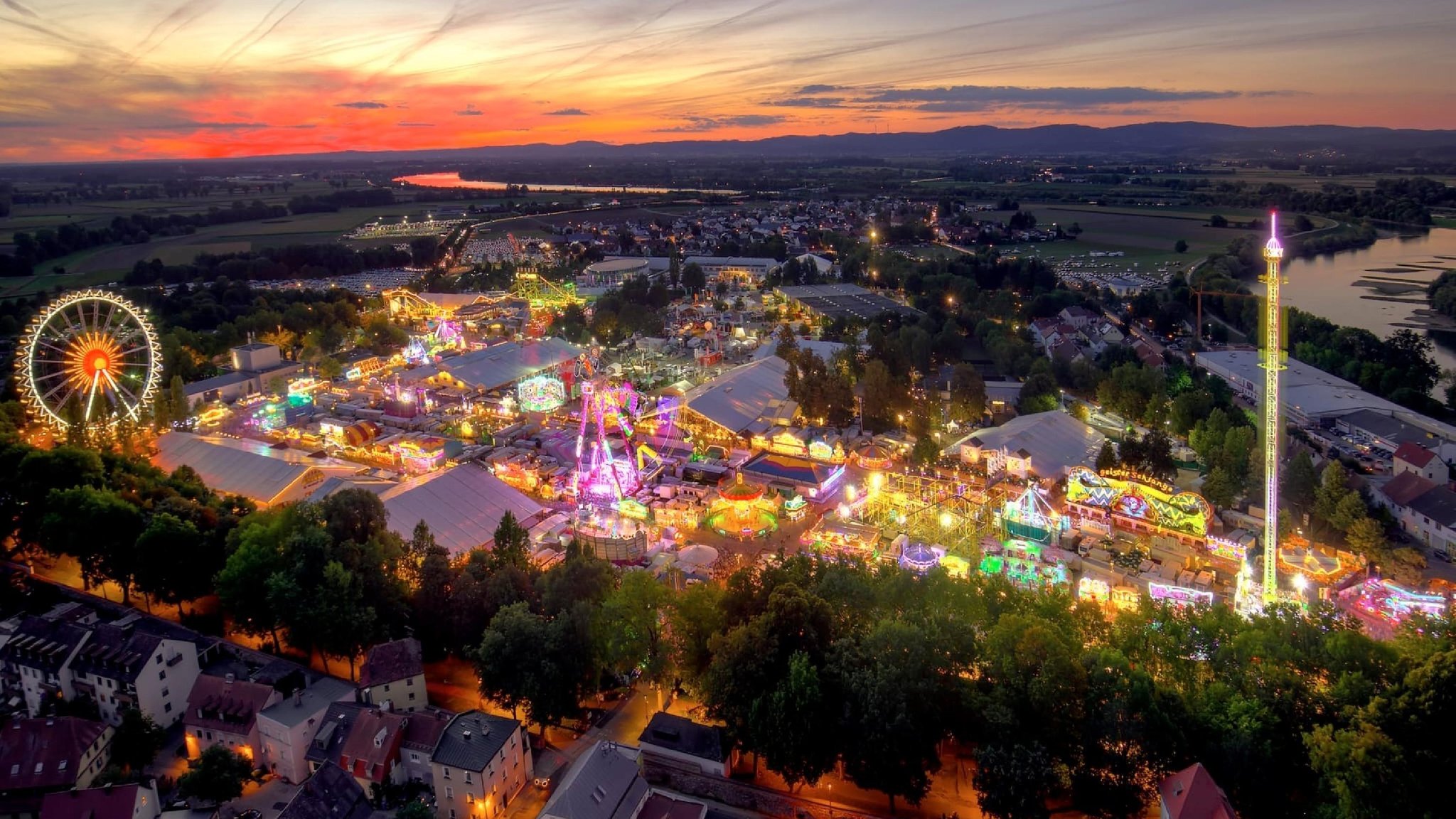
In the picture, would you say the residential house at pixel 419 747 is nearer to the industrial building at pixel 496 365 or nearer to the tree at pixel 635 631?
the tree at pixel 635 631

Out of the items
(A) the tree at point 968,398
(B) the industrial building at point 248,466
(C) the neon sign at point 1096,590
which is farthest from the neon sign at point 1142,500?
(B) the industrial building at point 248,466

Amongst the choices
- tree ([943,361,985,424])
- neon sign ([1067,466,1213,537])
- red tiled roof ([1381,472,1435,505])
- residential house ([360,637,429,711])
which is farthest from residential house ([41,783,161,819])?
red tiled roof ([1381,472,1435,505])

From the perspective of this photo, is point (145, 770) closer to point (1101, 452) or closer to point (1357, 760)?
point (1357, 760)

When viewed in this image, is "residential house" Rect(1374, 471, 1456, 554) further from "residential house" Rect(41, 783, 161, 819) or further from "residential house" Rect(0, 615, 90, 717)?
"residential house" Rect(0, 615, 90, 717)

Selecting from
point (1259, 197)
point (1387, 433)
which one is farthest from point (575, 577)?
point (1259, 197)

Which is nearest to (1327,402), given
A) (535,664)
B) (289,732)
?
(535,664)

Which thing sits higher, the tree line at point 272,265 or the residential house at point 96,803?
the tree line at point 272,265

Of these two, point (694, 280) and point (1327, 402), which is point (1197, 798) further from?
point (694, 280)
